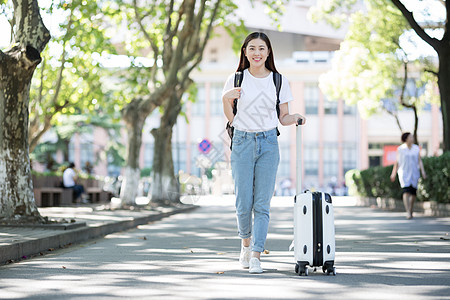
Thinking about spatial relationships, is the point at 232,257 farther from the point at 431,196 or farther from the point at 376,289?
the point at 431,196

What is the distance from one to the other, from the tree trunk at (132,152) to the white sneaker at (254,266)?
13934mm

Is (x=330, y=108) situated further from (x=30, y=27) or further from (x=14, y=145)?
(x=14, y=145)

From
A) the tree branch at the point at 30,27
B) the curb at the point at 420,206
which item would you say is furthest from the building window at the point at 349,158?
the tree branch at the point at 30,27

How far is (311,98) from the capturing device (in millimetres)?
60438

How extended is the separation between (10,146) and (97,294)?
6.97 meters

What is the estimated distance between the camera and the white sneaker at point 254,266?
6.86 meters

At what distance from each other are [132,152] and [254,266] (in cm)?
1449

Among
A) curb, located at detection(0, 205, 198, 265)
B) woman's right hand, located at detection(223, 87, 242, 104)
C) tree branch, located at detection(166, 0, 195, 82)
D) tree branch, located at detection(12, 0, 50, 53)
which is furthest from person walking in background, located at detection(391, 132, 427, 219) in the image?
woman's right hand, located at detection(223, 87, 242, 104)

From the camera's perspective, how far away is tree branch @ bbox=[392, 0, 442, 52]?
18.8 metres

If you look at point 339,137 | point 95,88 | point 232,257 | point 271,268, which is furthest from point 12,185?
point 339,137

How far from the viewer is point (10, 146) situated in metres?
12.2

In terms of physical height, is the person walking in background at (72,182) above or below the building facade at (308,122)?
below

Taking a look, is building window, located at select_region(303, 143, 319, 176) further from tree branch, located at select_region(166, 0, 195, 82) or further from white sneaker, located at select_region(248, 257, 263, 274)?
white sneaker, located at select_region(248, 257, 263, 274)

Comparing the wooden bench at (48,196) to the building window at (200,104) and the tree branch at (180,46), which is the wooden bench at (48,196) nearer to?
the tree branch at (180,46)
